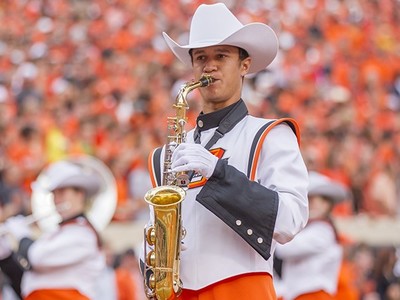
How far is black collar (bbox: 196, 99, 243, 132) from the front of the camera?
475 centimetres

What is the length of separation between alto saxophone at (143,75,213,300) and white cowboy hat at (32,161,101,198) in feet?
11.6

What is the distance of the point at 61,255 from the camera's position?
25.0 ft

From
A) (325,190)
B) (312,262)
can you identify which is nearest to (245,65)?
(312,262)

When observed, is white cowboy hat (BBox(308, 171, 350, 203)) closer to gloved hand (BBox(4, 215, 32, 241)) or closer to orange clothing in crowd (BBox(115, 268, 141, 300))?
gloved hand (BBox(4, 215, 32, 241))

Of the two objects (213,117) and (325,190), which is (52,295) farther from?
(213,117)

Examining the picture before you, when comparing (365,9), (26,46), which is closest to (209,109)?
(26,46)

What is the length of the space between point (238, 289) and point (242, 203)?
1.24ft

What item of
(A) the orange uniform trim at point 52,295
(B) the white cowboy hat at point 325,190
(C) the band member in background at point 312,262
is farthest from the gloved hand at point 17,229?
(B) the white cowboy hat at point 325,190

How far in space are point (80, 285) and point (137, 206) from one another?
4.82 meters

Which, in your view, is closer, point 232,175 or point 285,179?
point 232,175

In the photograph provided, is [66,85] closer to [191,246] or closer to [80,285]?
[80,285]

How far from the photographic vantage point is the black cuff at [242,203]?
438cm

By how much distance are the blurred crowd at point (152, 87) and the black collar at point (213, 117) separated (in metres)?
5.29

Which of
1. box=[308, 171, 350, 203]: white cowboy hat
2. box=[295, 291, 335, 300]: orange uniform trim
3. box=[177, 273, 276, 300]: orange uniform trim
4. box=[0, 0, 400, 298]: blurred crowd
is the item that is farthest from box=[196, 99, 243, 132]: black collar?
box=[0, 0, 400, 298]: blurred crowd
